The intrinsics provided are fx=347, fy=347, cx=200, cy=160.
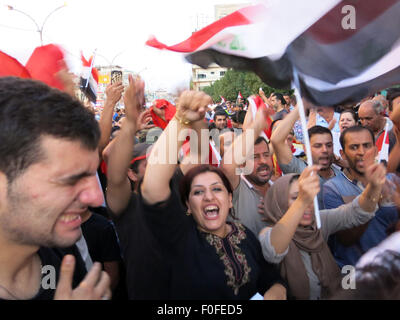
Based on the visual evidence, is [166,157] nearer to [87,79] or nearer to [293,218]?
[293,218]

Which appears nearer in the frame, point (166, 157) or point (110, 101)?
point (166, 157)

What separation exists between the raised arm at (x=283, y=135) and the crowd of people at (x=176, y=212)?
0.7 inches

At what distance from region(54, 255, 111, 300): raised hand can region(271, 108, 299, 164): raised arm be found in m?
1.90

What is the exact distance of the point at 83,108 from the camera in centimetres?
135

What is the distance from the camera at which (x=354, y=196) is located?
2803mm

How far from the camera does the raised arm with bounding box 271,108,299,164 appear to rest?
8.79 ft

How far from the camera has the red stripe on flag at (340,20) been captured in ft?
7.45

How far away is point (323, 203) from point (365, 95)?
933 mm

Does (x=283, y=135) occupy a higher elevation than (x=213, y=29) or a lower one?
lower

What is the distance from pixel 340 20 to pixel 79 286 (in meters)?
2.22
